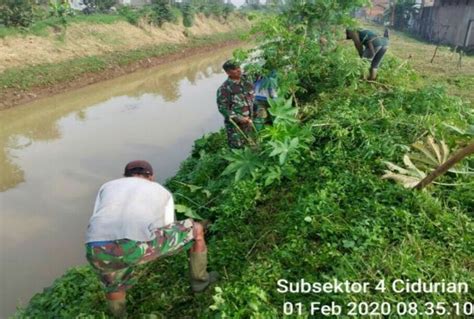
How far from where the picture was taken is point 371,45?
7.18 m

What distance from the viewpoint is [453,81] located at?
9.09 m

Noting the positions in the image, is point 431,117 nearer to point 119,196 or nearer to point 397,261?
point 397,261

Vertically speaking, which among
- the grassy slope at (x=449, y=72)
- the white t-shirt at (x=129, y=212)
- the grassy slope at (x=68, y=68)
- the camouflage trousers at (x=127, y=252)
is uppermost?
the white t-shirt at (x=129, y=212)

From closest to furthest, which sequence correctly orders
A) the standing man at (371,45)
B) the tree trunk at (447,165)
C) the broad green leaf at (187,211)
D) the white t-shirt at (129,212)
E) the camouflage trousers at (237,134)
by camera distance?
the white t-shirt at (129,212)
the tree trunk at (447,165)
the broad green leaf at (187,211)
the camouflage trousers at (237,134)
the standing man at (371,45)

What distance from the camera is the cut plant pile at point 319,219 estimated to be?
9.27 feet

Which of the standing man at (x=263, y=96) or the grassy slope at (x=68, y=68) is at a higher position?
the standing man at (x=263, y=96)

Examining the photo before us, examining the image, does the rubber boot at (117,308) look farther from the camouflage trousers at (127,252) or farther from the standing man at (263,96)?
the standing man at (263,96)

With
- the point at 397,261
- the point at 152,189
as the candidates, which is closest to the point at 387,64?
the point at 397,261

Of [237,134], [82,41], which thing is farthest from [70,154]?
[82,41]

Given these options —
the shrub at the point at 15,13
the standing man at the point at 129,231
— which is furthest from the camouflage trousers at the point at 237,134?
the shrub at the point at 15,13

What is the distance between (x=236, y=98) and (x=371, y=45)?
3375 millimetres

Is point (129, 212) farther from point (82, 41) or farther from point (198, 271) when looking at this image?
point (82, 41)

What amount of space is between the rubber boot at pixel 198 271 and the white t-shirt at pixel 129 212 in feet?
1.40

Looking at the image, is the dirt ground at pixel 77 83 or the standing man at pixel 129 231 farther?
the dirt ground at pixel 77 83
